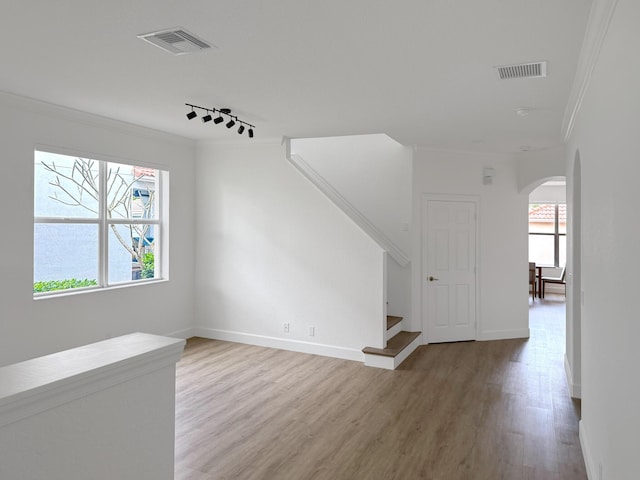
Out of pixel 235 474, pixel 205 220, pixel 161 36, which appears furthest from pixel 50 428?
pixel 205 220

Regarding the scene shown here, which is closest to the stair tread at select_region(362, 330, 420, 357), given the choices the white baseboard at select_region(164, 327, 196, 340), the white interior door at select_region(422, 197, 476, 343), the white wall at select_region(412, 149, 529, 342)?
the white interior door at select_region(422, 197, 476, 343)

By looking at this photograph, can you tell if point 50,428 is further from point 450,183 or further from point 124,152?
point 450,183

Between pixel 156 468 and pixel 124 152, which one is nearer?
pixel 156 468

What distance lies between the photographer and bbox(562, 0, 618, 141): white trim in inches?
84.4

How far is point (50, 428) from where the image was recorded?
1.41 m

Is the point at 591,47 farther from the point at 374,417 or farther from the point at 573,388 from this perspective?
the point at 573,388

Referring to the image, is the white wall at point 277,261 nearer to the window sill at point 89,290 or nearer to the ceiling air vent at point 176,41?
the window sill at point 89,290

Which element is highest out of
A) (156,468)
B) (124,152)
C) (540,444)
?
(124,152)

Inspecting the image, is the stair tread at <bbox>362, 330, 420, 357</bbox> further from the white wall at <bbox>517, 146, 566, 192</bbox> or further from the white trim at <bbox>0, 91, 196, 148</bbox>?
the white trim at <bbox>0, 91, 196, 148</bbox>

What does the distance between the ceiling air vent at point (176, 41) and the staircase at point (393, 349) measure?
12.4ft

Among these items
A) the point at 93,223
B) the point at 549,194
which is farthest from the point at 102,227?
the point at 549,194

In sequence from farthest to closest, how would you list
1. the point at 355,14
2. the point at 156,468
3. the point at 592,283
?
the point at 592,283 < the point at 355,14 < the point at 156,468

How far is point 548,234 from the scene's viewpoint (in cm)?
1148

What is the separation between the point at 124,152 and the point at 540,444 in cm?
515
